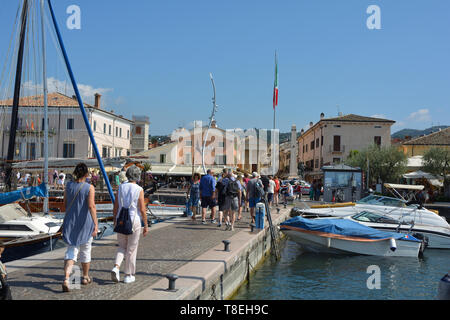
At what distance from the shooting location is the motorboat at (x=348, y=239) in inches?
555

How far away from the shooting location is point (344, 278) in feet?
38.3

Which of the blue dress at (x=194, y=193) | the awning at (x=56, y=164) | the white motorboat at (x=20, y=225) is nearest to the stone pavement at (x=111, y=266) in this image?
the blue dress at (x=194, y=193)

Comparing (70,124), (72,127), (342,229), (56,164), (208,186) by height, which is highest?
(70,124)

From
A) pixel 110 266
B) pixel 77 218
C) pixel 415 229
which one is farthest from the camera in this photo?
pixel 415 229

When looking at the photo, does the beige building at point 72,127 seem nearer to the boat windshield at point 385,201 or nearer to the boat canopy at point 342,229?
the boat windshield at point 385,201

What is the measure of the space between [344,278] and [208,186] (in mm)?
5200

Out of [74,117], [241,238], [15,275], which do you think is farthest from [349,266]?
[74,117]

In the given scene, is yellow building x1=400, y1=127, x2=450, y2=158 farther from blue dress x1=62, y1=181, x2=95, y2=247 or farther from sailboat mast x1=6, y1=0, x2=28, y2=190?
blue dress x1=62, y1=181, x2=95, y2=247

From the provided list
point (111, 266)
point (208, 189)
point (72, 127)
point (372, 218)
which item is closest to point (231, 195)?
point (208, 189)

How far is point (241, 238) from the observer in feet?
38.7

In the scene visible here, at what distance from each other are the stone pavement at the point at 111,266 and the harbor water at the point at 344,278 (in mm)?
1662

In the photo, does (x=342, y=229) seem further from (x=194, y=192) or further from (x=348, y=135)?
(x=348, y=135)
